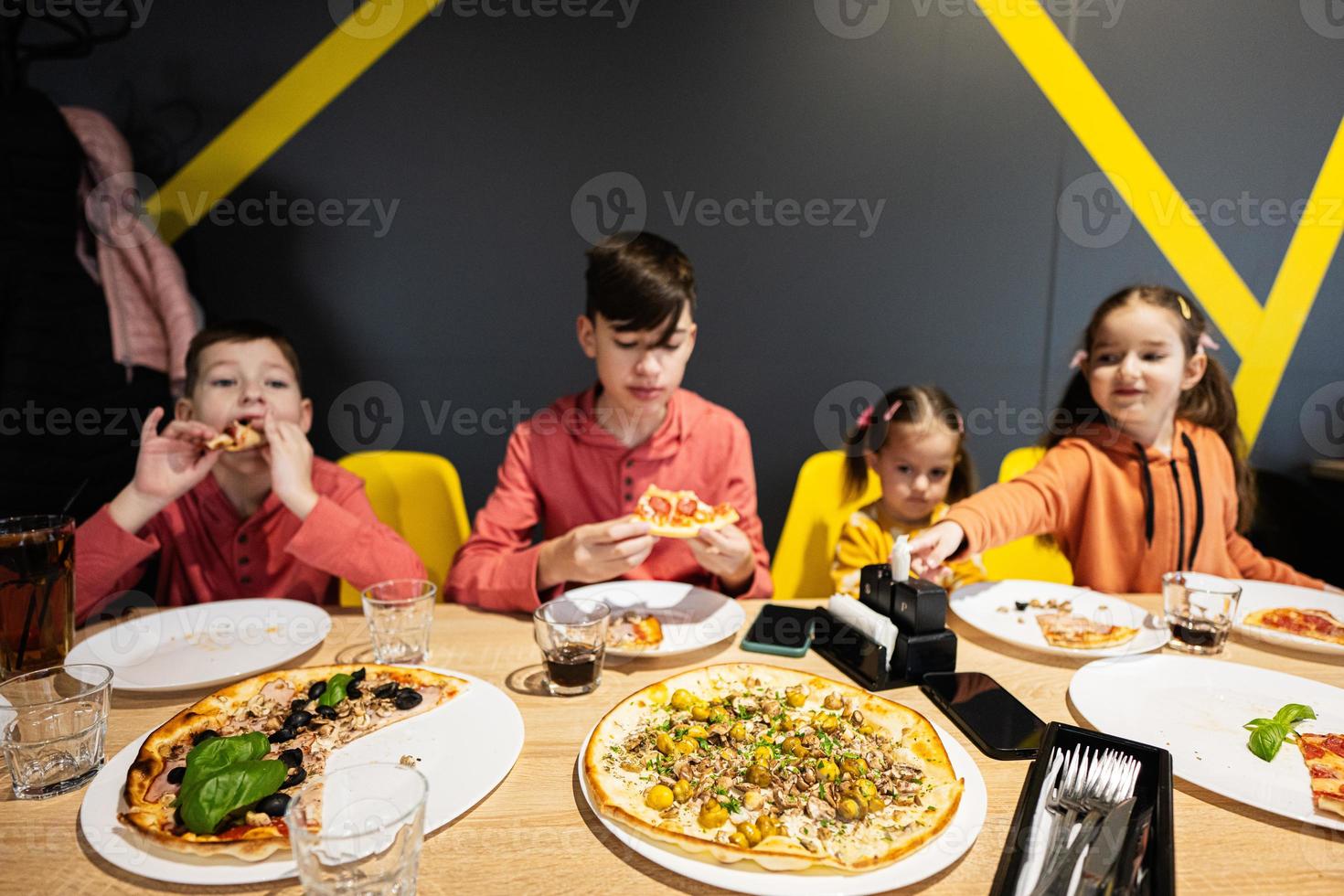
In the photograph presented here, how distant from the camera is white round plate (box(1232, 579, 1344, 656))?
157 cm

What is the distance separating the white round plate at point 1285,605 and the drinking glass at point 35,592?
2.54 meters

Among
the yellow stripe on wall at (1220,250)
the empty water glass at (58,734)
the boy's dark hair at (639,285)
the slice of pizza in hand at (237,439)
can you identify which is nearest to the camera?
the empty water glass at (58,734)

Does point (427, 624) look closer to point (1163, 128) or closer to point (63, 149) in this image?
point (63, 149)

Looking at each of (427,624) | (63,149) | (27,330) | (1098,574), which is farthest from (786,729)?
(63,149)

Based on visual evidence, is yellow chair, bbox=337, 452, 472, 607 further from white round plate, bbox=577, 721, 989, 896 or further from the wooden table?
white round plate, bbox=577, 721, 989, 896

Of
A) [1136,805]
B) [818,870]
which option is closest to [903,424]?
[1136,805]

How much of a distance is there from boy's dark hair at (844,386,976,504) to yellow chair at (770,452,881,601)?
0.05 meters

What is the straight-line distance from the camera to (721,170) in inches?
127

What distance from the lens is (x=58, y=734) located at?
1113mm

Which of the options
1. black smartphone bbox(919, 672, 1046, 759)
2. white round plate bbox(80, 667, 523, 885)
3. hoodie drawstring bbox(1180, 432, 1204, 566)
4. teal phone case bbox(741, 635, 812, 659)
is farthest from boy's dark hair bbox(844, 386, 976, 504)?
white round plate bbox(80, 667, 523, 885)

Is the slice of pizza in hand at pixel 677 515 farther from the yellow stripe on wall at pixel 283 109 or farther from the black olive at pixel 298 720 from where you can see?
the yellow stripe on wall at pixel 283 109

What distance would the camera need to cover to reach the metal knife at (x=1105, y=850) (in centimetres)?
84

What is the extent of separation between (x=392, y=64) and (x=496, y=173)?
1.97ft

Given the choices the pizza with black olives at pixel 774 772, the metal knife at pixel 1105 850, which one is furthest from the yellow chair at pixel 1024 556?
the metal knife at pixel 1105 850
